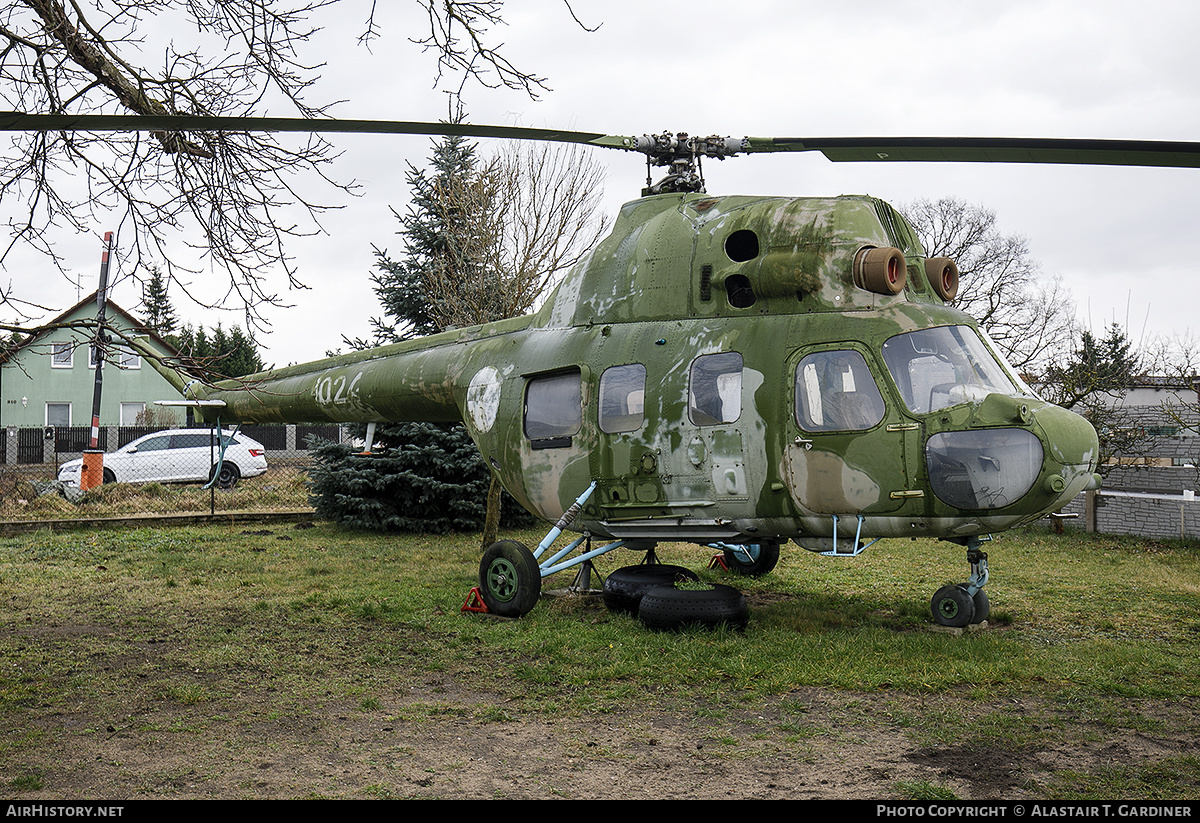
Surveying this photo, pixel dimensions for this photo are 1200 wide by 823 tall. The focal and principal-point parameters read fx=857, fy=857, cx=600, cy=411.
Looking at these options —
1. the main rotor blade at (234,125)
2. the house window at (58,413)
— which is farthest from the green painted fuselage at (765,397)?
the house window at (58,413)

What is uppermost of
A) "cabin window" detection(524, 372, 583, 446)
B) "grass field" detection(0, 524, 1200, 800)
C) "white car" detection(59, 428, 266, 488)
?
"cabin window" detection(524, 372, 583, 446)

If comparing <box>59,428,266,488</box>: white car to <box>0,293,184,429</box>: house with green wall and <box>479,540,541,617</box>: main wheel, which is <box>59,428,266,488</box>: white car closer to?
<box>479,540,541,617</box>: main wheel

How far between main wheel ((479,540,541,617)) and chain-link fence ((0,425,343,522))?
226 inches

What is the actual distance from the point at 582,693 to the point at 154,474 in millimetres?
18943

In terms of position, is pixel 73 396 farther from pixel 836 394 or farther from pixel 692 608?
pixel 836 394

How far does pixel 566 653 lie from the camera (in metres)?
7.04

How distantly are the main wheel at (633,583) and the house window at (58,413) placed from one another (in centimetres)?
3738

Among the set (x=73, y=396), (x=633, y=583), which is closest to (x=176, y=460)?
(x=633, y=583)

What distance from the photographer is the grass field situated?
445 cm

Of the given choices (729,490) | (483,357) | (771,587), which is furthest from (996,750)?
(483,357)

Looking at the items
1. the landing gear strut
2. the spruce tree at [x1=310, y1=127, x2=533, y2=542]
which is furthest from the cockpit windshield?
the spruce tree at [x1=310, y1=127, x2=533, y2=542]

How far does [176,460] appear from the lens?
70.9 feet

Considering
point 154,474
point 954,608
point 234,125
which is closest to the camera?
point 234,125

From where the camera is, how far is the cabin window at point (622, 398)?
7812mm
